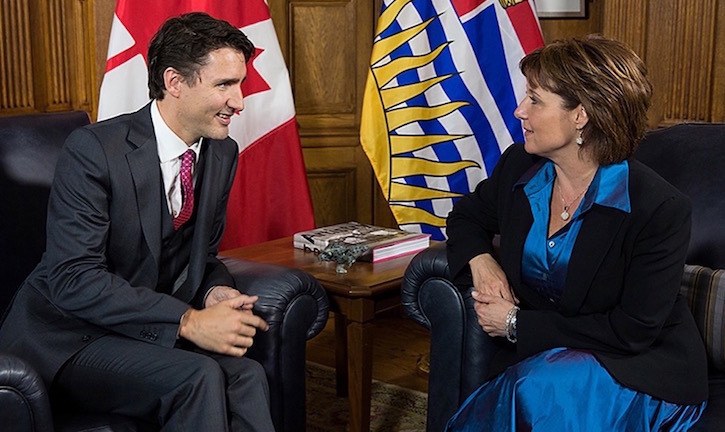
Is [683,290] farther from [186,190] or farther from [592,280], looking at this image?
[186,190]

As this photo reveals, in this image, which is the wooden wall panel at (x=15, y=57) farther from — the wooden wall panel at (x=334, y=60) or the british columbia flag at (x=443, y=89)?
the british columbia flag at (x=443, y=89)

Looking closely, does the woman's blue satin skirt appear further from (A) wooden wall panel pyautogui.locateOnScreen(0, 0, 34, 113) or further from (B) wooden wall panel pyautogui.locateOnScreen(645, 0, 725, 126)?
(A) wooden wall panel pyautogui.locateOnScreen(0, 0, 34, 113)

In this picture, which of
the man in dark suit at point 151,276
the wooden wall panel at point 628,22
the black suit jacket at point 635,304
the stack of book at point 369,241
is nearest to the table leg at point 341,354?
the stack of book at point 369,241

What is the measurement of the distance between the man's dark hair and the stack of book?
2.63 ft

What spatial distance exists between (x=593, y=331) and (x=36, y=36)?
222 centimetres

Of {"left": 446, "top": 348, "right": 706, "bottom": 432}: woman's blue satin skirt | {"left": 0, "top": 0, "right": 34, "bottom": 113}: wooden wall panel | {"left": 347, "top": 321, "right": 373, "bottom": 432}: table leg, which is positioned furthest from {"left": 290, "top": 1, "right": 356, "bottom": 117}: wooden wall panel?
{"left": 446, "top": 348, "right": 706, "bottom": 432}: woman's blue satin skirt

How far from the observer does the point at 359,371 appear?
105 inches

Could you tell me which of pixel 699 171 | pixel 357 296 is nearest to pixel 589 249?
pixel 699 171

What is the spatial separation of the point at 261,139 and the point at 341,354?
0.79 metres

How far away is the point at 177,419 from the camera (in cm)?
195

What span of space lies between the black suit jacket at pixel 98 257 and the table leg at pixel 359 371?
Answer: 62 cm

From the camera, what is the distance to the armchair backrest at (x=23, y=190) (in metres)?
2.34

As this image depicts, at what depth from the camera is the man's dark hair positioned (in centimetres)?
216

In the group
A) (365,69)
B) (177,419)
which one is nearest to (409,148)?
(365,69)
